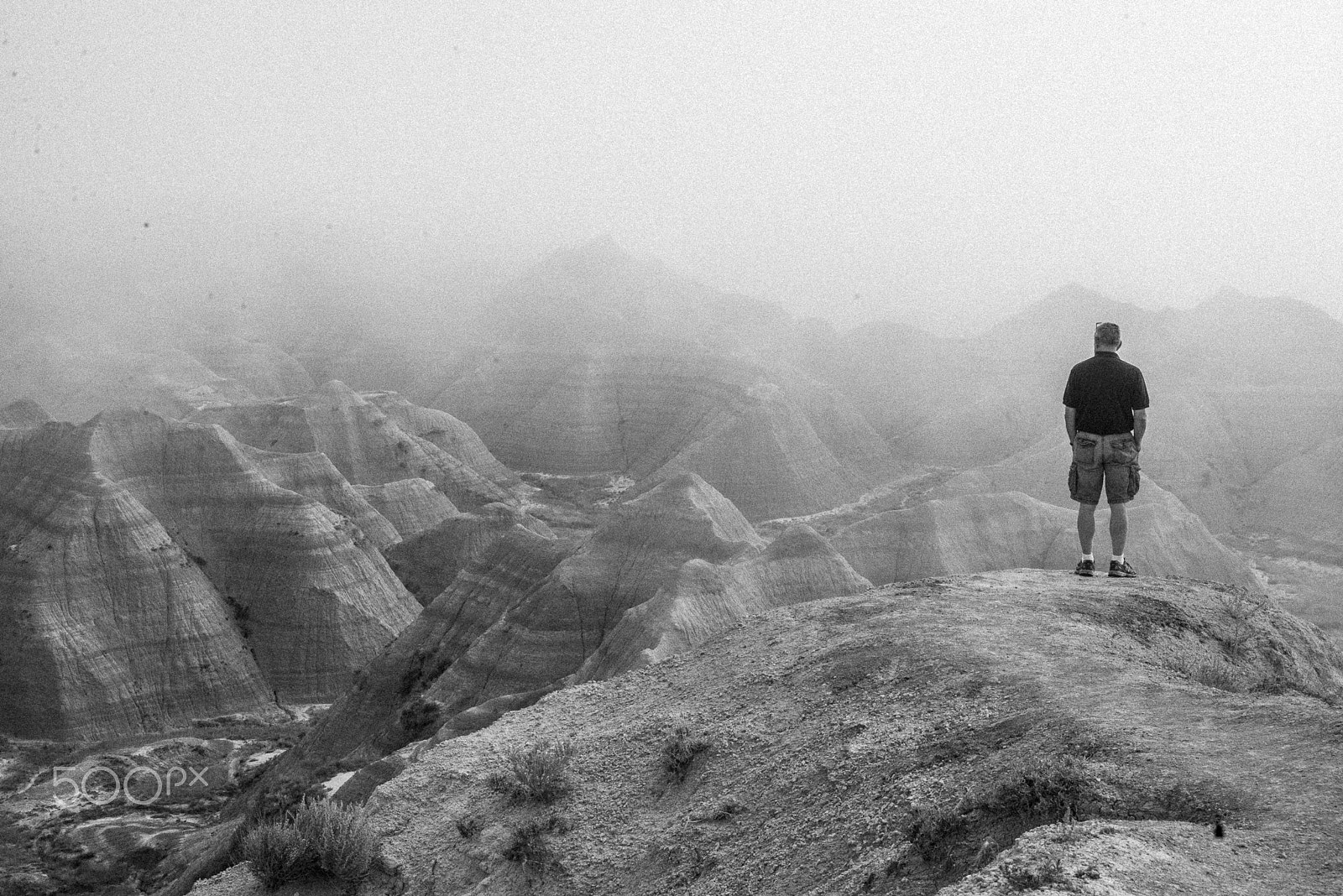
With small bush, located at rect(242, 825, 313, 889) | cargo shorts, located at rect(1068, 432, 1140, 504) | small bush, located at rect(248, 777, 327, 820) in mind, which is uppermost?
cargo shorts, located at rect(1068, 432, 1140, 504)

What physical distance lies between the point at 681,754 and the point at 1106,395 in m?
6.07

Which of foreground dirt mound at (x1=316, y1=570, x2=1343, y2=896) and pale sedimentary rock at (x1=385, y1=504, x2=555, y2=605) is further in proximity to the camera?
pale sedimentary rock at (x1=385, y1=504, x2=555, y2=605)

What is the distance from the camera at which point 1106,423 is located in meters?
12.1

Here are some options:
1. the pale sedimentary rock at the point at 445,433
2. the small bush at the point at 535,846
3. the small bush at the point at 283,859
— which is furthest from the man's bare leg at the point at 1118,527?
the pale sedimentary rock at the point at 445,433

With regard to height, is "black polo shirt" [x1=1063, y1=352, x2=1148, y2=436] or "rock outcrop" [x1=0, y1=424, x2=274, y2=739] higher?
"black polo shirt" [x1=1063, y1=352, x2=1148, y2=436]

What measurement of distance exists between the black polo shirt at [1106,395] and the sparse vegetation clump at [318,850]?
27.1 feet

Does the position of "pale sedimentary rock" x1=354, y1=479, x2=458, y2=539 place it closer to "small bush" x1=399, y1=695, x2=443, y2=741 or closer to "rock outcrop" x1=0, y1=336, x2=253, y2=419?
"rock outcrop" x1=0, y1=336, x2=253, y2=419

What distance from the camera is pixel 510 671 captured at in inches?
1073

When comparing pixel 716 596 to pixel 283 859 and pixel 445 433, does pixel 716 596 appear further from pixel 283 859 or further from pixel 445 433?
pixel 445 433

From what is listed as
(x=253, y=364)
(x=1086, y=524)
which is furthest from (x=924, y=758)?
(x=253, y=364)

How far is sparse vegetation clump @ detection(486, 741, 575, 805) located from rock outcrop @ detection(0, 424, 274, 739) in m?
33.6

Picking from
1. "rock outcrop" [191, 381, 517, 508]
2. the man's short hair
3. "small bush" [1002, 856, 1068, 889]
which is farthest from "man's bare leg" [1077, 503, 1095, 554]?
"rock outcrop" [191, 381, 517, 508]

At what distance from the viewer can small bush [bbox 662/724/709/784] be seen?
9492mm

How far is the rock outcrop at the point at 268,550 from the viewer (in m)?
42.4
